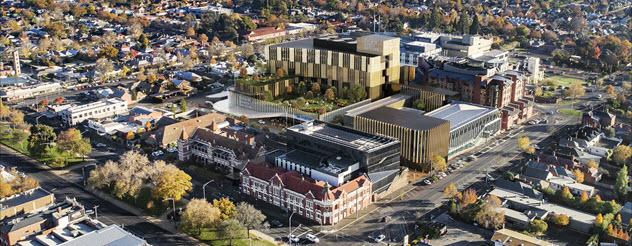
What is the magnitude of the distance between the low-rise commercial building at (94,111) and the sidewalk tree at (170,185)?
2068cm

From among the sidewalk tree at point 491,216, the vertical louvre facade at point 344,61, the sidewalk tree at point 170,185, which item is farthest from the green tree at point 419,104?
the sidewalk tree at point 170,185

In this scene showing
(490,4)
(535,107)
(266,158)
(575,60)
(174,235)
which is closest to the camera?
(174,235)

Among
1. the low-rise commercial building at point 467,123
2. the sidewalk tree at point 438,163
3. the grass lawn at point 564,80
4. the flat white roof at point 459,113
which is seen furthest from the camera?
the grass lawn at point 564,80

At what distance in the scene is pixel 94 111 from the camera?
59.7 metres

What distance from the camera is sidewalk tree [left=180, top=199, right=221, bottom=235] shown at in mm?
36531

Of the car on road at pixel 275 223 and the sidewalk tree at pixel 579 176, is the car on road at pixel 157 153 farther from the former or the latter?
the sidewalk tree at pixel 579 176

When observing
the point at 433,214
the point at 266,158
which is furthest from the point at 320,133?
the point at 433,214

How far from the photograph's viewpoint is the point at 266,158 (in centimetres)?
4459

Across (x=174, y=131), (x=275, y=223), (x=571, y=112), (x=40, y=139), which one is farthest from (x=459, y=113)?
(x=40, y=139)

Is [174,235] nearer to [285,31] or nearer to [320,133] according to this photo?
[320,133]

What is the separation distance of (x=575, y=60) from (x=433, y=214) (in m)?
53.6

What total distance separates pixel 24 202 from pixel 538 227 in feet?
102

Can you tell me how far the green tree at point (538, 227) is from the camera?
3716cm

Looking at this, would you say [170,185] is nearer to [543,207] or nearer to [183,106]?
[183,106]
